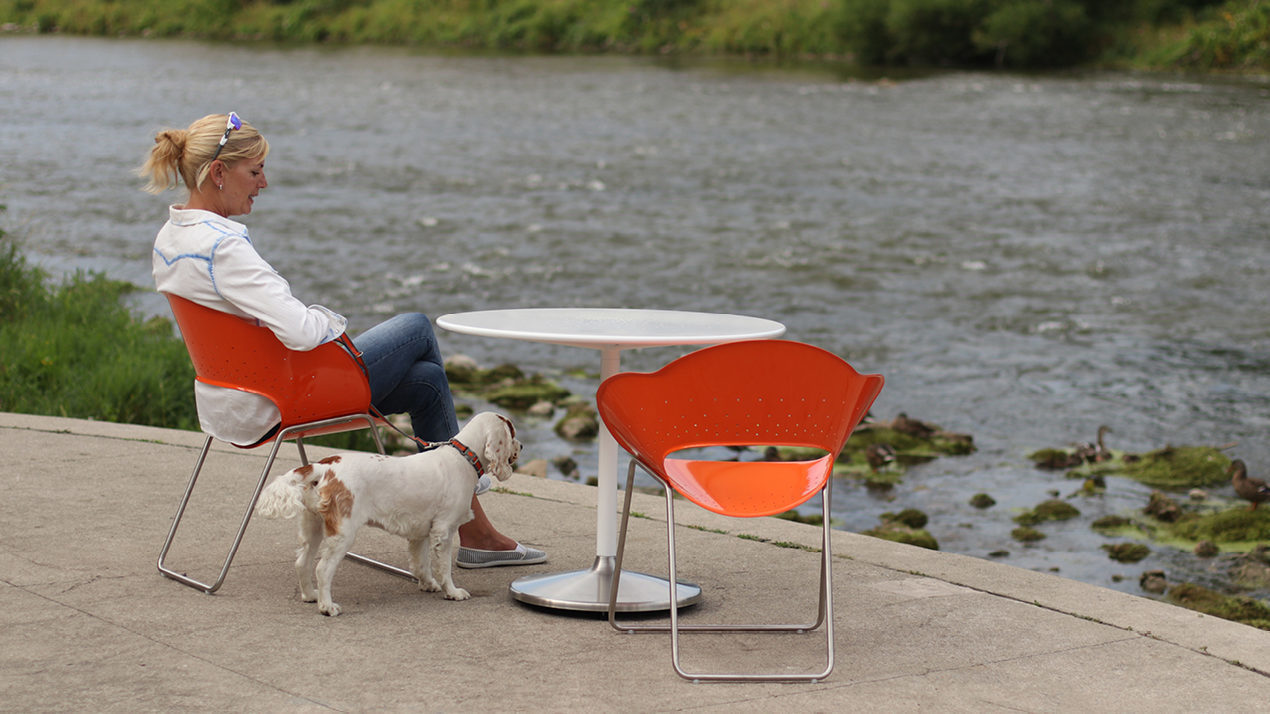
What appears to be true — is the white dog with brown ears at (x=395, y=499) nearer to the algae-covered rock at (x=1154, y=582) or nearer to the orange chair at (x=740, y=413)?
the orange chair at (x=740, y=413)

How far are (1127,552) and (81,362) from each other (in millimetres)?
5650

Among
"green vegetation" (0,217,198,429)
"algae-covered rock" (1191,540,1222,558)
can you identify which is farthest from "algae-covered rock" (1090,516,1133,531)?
"green vegetation" (0,217,198,429)

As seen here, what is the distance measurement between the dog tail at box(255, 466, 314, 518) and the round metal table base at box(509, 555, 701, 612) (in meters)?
0.73

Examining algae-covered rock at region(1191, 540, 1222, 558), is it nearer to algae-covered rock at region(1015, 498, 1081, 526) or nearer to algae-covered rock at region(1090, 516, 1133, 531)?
algae-covered rock at region(1090, 516, 1133, 531)

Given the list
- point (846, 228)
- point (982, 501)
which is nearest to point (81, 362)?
point (982, 501)

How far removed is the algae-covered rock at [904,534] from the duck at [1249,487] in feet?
6.76

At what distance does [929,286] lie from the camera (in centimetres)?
1490

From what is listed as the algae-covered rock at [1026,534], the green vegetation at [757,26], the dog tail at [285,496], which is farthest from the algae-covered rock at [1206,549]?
the green vegetation at [757,26]

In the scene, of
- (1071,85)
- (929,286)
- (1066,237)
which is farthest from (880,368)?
(1071,85)

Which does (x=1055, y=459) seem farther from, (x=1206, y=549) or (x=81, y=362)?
(x=81, y=362)

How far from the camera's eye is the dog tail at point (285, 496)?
377cm

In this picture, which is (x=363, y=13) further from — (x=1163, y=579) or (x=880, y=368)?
(x=1163, y=579)

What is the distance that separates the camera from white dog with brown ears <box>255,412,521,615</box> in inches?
151

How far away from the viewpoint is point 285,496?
12.4 feet
